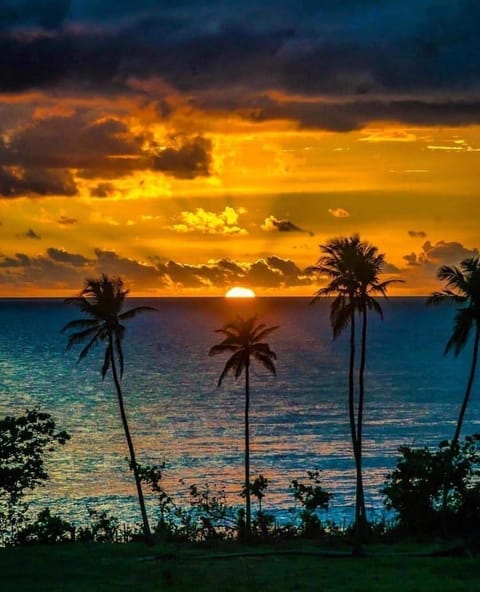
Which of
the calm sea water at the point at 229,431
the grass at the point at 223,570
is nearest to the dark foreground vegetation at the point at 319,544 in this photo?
the grass at the point at 223,570

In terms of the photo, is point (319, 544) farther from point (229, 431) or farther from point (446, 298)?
point (229, 431)

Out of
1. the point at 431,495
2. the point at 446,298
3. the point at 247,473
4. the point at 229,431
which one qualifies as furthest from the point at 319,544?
the point at 229,431

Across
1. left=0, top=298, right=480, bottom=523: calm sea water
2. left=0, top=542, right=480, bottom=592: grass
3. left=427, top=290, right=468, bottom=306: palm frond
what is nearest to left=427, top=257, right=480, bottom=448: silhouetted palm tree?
left=427, top=290, right=468, bottom=306: palm frond

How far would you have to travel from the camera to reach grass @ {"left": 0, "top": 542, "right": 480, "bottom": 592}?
1475 inches

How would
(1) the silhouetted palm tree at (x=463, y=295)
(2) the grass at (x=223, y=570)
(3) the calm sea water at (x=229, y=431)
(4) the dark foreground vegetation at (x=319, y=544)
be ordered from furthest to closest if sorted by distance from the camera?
(3) the calm sea water at (x=229, y=431) → (1) the silhouetted palm tree at (x=463, y=295) → (4) the dark foreground vegetation at (x=319, y=544) → (2) the grass at (x=223, y=570)

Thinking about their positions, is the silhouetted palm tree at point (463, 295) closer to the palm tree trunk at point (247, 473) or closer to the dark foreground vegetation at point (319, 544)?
the dark foreground vegetation at point (319, 544)

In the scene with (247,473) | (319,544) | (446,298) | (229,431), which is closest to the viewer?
(319,544)

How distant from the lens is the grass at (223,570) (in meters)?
37.5

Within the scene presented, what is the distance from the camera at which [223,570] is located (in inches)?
1630

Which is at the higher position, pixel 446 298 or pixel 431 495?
pixel 446 298

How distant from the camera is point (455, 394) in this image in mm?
175250

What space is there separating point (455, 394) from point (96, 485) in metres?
94.8

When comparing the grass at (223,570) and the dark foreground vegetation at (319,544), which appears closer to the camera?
the grass at (223,570)

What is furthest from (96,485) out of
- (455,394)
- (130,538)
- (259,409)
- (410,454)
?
(455,394)
